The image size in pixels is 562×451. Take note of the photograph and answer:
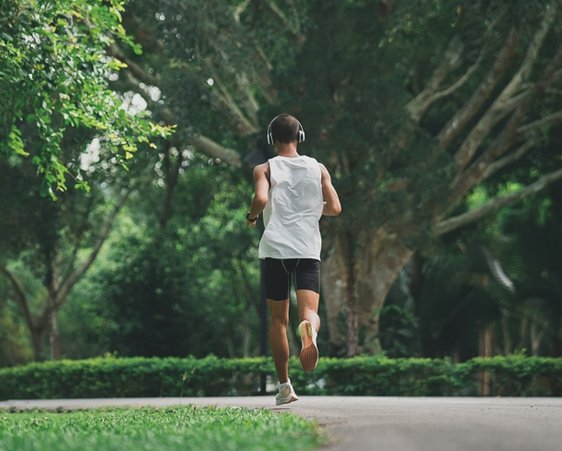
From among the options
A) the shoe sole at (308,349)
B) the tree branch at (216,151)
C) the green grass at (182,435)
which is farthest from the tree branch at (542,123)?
the green grass at (182,435)

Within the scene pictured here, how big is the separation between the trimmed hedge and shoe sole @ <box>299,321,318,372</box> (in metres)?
8.06

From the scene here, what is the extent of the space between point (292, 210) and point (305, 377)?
7943mm

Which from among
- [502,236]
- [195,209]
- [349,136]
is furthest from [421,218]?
[195,209]

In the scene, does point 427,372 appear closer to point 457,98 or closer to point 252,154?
point 252,154

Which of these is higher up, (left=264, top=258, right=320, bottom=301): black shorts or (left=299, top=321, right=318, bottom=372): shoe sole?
(left=264, top=258, right=320, bottom=301): black shorts

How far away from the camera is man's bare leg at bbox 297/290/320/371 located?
24.6ft

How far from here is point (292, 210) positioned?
8070 mm

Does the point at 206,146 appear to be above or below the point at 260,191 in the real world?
above

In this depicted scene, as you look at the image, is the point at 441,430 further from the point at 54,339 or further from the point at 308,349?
the point at 54,339

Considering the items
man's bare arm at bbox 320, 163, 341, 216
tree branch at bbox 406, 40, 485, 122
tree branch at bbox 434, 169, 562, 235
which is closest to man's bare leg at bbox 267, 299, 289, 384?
man's bare arm at bbox 320, 163, 341, 216

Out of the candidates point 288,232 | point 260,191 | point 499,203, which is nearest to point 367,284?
point 499,203

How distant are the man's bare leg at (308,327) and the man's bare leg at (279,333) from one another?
0.50 ft

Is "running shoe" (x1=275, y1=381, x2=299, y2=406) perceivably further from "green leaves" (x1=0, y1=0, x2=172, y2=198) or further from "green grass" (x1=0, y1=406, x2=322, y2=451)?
"green leaves" (x1=0, y1=0, x2=172, y2=198)

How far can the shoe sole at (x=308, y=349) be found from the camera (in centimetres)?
750
